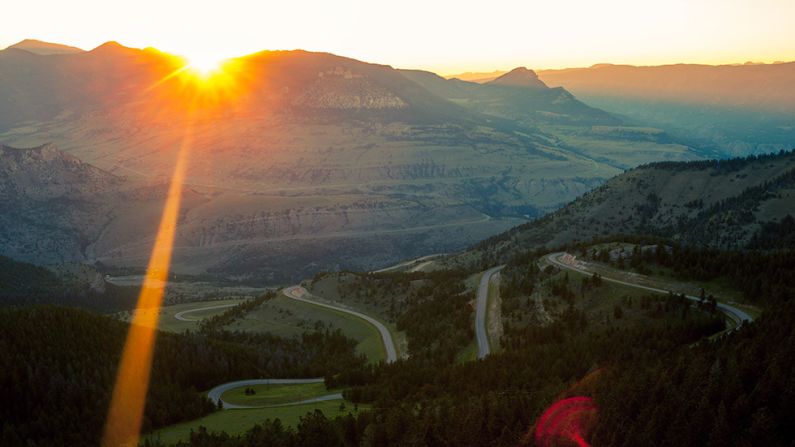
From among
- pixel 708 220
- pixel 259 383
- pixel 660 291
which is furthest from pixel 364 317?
pixel 708 220

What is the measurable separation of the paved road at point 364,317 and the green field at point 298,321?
1.06m

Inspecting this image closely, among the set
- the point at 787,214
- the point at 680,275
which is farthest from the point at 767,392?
the point at 787,214

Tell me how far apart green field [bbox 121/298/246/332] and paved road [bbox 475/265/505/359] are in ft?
218

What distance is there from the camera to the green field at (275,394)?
83.2 meters

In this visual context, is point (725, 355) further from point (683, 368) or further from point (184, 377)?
point (184, 377)

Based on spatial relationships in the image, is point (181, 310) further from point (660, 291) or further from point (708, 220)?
point (708, 220)

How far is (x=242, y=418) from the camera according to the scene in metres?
74.9

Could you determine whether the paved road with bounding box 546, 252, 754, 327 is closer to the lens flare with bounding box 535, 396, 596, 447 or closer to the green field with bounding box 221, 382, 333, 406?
the lens flare with bounding box 535, 396, 596, 447

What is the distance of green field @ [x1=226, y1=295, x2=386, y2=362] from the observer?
121125 millimetres

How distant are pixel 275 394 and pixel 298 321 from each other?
5268 centimetres

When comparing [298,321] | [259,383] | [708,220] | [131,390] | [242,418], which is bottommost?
[298,321]

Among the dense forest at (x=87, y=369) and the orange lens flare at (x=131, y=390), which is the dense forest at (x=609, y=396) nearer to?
the orange lens flare at (x=131, y=390)

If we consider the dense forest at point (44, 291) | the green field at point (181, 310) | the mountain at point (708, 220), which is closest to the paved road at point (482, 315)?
the mountain at point (708, 220)

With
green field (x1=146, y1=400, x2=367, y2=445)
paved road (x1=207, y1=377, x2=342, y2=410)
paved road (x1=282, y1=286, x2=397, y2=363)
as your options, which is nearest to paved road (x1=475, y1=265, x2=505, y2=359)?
paved road (x1=282, y1=286, x2=397, y2=363)
